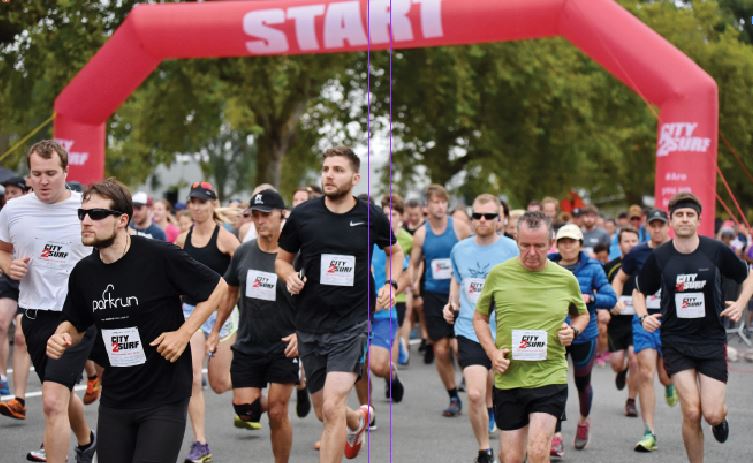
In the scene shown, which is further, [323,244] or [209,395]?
[209,395]

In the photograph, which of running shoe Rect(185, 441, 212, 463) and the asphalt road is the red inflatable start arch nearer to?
the asphalt road

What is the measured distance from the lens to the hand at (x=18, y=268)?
705cm

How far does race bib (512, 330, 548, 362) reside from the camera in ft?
21.2

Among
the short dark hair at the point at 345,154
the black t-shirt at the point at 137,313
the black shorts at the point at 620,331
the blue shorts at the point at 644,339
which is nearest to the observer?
the black t-shirt at the point at 137,313

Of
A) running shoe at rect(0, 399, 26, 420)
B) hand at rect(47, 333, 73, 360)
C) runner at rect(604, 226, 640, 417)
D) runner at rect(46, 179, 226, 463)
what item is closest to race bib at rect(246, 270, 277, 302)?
running shoe at rect(0, 399, 26, 420)

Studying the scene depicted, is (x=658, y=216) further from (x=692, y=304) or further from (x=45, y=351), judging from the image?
(x=45, y=351)

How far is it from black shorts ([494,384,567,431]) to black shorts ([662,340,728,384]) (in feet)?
4.64

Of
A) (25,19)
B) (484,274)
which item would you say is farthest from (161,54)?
(484,274)

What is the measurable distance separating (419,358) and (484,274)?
6.71m

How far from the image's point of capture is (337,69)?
25953mm

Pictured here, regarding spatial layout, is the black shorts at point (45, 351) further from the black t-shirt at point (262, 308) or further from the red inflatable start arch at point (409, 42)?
the red inflatable start arch at point (409, 42)

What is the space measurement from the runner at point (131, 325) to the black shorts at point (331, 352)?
1800mm

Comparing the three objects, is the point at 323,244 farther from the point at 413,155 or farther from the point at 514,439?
the point at 413,155

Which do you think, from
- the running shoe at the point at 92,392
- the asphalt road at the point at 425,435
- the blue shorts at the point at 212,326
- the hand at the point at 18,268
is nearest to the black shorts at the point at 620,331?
the asphalt road at the point at 425,435
